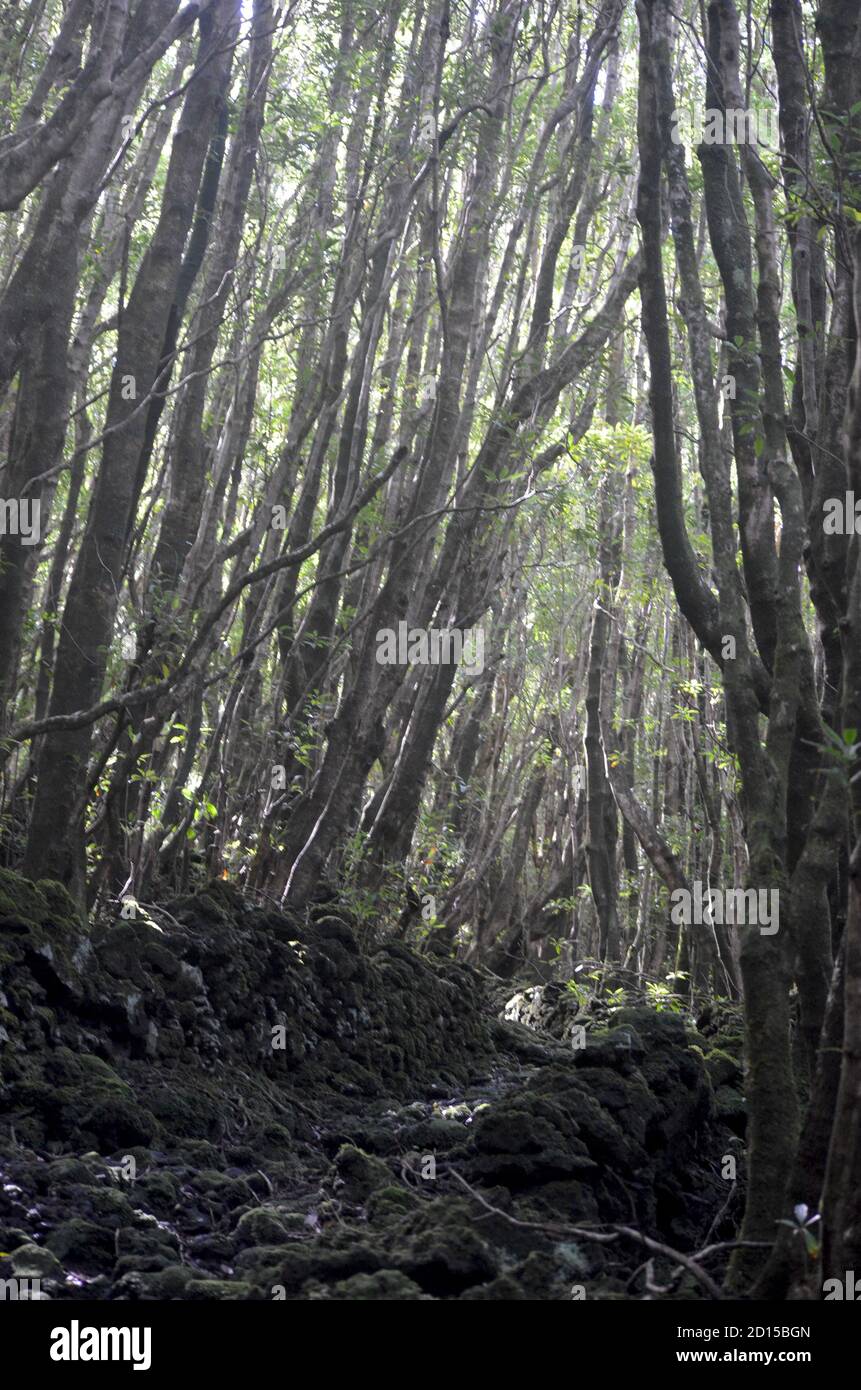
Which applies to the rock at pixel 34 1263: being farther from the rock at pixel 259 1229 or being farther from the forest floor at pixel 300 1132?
the rock at pixel 259 1229

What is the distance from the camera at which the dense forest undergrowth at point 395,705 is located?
4.42 meters

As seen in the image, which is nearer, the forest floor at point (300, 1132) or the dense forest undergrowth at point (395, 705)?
the forest floor at point (300, 1132)

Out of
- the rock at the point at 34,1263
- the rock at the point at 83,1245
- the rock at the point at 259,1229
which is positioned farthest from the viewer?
the rock at the point at 259,1229

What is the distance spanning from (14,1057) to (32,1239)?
4.79 feet

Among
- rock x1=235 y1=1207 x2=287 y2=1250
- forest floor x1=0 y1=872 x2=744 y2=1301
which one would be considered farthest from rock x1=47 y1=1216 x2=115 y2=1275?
rock x1=235 y1=1207 x2=287 y2=1250

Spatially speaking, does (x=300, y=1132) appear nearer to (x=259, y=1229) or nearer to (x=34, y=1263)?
(x=259, y=1229)

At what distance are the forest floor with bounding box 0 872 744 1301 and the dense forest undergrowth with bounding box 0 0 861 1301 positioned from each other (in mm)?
25

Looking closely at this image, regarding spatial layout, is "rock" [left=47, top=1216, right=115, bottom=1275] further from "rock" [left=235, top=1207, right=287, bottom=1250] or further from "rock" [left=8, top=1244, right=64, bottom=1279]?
"rock" [left=235, top=1207, right=287, bottom=1250]

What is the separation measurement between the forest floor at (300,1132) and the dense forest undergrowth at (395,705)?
3cm

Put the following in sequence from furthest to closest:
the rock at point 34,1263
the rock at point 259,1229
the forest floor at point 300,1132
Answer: the rock at point 259,1229 → the forest floor at point 300,1132 → the rock at point 34,1263

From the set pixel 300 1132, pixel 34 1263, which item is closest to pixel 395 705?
pixel 300 1132

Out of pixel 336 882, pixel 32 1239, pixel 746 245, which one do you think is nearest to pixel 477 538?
pixel 336 882

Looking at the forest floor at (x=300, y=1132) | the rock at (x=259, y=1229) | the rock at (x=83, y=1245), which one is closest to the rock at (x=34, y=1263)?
the forest floor at (x=300, y=1132)
